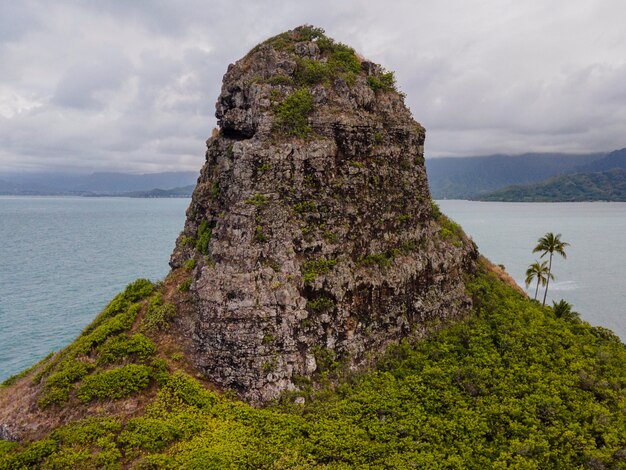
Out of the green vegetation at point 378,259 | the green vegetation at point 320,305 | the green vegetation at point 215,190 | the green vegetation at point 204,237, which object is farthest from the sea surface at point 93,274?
the green vegetation at point 378,259

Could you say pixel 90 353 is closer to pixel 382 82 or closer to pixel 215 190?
pixel 215 190

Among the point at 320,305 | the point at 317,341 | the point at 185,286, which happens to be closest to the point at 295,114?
the point at 320,305

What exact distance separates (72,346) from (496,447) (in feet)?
99.2

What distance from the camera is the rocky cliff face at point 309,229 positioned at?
27.6m

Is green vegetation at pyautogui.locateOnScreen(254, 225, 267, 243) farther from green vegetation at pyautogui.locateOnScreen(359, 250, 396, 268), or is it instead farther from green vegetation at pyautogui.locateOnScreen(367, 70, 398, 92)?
green vegetation at pyautogui.locateOnScreen(367, 70, 398, 92)

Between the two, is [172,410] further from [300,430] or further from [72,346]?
[72,346]

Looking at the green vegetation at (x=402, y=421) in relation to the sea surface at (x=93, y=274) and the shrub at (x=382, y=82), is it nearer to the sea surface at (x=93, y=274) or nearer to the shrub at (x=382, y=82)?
the shrub at (x=382, y=82)

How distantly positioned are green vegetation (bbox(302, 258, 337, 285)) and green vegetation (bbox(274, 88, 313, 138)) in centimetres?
961

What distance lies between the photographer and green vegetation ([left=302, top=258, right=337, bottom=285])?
28.6 meters

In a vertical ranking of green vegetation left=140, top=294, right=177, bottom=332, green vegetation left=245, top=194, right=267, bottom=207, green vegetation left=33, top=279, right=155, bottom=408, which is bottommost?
green vegetation left=33, top=279, right=155, bottom=408

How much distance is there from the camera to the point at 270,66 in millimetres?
33281

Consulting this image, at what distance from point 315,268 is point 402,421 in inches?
446

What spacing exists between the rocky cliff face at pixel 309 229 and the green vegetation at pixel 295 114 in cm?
10

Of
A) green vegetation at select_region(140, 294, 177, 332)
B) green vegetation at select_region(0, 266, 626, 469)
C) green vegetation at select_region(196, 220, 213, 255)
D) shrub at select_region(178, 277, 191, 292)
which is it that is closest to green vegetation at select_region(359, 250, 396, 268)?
green vegetation at select_region(0, 266, 626, 469)
